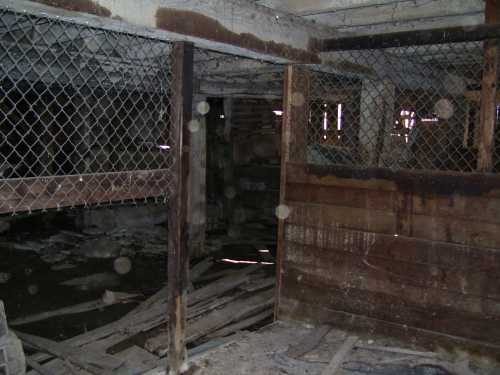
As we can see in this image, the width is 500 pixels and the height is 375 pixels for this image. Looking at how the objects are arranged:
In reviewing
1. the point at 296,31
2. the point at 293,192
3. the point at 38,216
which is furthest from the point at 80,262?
the point at 296,31

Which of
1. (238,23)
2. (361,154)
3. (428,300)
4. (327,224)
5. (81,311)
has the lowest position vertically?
(81,311)

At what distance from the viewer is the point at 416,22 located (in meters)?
4.62

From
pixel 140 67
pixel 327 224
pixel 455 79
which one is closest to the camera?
pixel 327 224

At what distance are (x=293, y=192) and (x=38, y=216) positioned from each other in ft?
29.7

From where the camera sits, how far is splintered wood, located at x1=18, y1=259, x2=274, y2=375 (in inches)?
192

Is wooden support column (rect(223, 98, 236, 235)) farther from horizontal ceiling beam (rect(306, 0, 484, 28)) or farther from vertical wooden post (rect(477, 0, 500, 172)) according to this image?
vertical wooden post (rect(477, 0, 500, 172))

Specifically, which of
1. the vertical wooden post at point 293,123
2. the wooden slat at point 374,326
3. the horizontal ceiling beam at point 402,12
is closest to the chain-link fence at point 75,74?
the vertical wooden post at point 293,123

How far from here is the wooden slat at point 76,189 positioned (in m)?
3.69

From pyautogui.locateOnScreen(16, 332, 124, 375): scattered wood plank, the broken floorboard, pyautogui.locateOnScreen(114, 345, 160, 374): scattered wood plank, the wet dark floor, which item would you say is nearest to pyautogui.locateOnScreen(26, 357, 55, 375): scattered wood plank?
pyautogui.locateOnScreen(16, 332, 124, 375): scattered wood plank

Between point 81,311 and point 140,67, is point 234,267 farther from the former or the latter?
point 140,67

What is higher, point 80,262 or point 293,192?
point 293,192

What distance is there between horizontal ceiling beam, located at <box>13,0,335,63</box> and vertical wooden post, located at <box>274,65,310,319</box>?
1.06 ft

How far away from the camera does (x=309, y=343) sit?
4.70 meters

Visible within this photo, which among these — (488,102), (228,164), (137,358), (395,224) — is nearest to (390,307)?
(395,224)
